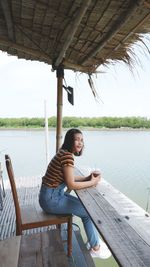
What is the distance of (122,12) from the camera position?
1.86 m

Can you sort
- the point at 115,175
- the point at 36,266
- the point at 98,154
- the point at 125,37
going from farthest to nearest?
the point at 98,154
the point at 115,175
the point at 125,37
the point at 36,266

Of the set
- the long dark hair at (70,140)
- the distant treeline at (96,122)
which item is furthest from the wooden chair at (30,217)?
the distant treeline at (96,122)

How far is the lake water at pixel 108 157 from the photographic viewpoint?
5.83 m

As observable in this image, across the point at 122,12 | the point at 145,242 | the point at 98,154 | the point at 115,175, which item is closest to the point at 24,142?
the point at 98,154

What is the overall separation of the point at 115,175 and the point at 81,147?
4.63 metres

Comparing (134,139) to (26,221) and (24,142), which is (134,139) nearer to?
(24,142)

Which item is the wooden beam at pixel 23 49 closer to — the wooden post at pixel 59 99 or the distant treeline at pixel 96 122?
the wooden post at pixel 59 99

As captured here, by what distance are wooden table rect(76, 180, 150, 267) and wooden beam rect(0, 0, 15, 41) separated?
1400 mm

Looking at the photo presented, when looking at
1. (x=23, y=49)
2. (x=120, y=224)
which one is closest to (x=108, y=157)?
(x=23, y=49)

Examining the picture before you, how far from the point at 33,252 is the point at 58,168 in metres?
0.59

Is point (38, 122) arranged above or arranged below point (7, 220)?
above

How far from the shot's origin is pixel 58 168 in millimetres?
1956

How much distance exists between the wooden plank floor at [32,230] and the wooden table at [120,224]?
2.16 ft

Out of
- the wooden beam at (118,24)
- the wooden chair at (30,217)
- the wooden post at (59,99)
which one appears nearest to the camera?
the wooden beam at (118,24)
